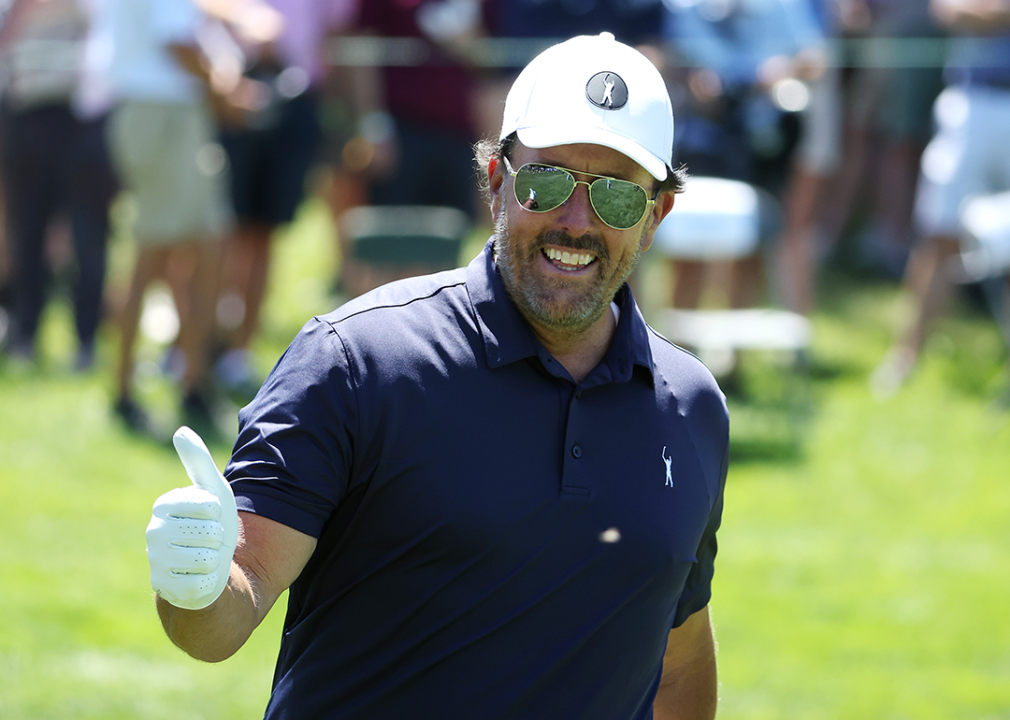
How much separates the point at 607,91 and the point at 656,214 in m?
0.32

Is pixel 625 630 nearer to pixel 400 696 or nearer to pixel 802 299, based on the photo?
pixel 400 696

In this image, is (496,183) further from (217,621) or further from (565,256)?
(217,621)

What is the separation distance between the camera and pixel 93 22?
7.89 meters

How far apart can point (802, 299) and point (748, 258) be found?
0.44 metres

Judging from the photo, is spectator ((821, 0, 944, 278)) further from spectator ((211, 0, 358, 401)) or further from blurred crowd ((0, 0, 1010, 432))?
spectator ((211, 0, 358, 401))

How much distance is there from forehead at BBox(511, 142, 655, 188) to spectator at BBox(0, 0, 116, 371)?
5818 mm

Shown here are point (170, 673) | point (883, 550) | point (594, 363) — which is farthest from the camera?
point (883, 550)

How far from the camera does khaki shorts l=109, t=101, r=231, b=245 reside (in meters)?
6.88

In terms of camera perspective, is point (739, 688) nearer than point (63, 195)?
Yes

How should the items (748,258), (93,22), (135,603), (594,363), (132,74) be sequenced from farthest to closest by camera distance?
(748,258), (93,22), (132,74), (135,603), (594,363)

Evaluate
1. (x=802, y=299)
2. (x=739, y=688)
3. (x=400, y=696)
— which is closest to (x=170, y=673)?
(x=739, y=688)

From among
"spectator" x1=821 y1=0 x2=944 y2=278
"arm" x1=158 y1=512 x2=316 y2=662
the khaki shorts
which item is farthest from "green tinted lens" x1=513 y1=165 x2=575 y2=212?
"spectator" x1=821 y1=0 x2=944 y2=278

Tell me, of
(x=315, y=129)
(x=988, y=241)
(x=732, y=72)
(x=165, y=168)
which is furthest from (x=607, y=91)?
(x=732, y=72)

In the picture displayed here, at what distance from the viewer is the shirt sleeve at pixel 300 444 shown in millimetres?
2129
